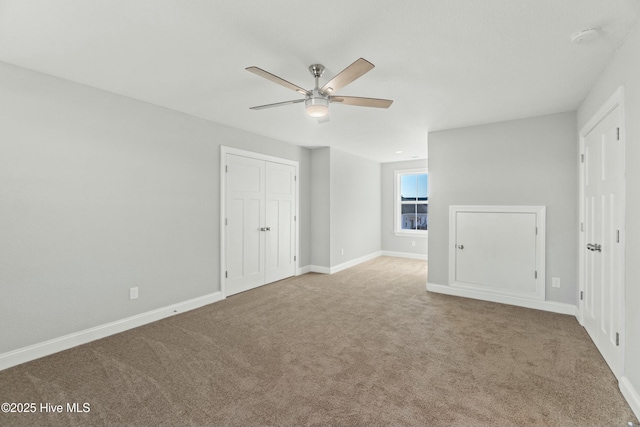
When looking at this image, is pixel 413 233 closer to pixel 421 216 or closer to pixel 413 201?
pixel 421 216

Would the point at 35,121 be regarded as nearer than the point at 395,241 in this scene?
Yes

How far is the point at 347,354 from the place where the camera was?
261 centimetres

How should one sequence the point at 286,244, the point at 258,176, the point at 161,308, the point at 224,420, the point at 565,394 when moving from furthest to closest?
the point at 286,244, the point at 258,176, the point at 161,308, the point at 565,394, the point at 224,420

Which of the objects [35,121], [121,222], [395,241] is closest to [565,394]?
[121,222]

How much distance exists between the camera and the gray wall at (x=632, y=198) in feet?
6.06

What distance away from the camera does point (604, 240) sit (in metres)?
2.52

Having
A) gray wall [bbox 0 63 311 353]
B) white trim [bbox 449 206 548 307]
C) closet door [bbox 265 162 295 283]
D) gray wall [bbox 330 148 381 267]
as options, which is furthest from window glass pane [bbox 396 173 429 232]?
gray wall [bbox 0 63 311 353]

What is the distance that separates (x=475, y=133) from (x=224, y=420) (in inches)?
169

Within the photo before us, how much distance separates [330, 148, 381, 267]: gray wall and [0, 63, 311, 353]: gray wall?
252 cm

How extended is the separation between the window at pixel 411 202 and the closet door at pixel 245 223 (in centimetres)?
391

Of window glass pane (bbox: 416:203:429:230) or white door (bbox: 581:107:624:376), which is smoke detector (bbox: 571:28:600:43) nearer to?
white door (bbox: 581:107:624:376)

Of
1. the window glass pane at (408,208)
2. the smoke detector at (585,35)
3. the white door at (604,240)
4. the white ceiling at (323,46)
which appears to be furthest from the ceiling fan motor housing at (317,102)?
the window glass pane at (408,208)

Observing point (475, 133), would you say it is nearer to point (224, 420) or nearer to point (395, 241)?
point (395, 241)

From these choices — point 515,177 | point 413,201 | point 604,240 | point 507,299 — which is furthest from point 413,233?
point 604,240
